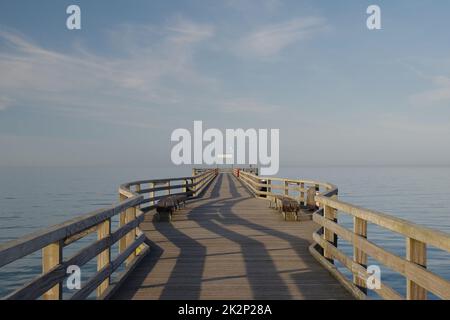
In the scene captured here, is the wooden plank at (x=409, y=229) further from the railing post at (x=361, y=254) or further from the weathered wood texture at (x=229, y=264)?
the weathered wood texture at (x=229, y=264)

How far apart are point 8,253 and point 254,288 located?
3553 millimetres

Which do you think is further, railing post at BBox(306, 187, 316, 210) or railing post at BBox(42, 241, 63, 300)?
railing post at BBox(306, 187, 316, 210)

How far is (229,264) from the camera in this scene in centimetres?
712

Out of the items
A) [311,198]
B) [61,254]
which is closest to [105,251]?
[61,254]

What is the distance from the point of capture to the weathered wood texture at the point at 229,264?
5.53 meters

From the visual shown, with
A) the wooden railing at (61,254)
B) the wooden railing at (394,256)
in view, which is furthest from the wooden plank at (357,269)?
the wooden railing at (61,254)

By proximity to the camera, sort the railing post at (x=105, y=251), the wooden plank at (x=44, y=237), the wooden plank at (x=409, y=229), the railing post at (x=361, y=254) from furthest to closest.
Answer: the railing post at (x=105, y=251) < the railing post at (x=361, y=254) < the wooden plank at (x=409, y=229) < the wooden plank at (x=44, y=237)

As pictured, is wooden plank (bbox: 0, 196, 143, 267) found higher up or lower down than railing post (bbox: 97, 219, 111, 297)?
higher up

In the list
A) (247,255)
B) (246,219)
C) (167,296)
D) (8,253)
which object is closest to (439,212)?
(246,219)

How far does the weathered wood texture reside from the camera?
18.1 feet

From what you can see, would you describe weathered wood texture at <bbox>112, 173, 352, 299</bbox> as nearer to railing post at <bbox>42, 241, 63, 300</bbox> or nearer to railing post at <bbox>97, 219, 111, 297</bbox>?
railing post at <bbox>97, 219, 111, 297</bbox>

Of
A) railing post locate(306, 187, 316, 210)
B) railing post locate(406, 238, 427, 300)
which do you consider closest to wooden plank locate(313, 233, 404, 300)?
railing post locate(406, 238, 427, 300)

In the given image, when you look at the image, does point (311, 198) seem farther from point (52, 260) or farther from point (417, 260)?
point (52, 260)
